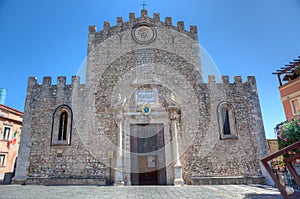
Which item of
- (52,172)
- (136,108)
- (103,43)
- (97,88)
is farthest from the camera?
(103,43)

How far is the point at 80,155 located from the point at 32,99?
14.5 ft

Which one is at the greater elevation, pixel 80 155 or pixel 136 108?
pixel 136 108

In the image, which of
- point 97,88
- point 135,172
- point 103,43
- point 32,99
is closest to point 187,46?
point 103,43

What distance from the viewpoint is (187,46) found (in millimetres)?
13203

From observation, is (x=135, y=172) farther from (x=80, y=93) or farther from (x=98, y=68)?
(x=98, y=68)

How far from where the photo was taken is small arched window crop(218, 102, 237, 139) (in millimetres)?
11500

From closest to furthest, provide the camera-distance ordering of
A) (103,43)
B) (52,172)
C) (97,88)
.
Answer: (52,172) < (97,88) < (103,43)

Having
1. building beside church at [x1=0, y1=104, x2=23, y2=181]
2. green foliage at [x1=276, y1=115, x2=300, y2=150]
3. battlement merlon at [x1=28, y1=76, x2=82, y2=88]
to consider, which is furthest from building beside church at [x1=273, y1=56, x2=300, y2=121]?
building beside church at [x1=0, y1=104, x2=23, y2=181]

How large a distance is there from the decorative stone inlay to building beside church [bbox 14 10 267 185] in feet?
0.21

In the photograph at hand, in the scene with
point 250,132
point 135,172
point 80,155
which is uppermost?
point 250,132

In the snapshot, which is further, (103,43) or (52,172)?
(103,43)

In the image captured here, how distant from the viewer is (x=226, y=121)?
12039mm

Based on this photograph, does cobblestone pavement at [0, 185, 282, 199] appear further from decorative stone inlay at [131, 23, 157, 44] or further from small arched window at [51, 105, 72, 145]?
decorative stone inlay at [131, 23, 157, 44]

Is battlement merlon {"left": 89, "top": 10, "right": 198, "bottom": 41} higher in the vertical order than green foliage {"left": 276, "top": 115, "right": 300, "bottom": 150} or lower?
higher
